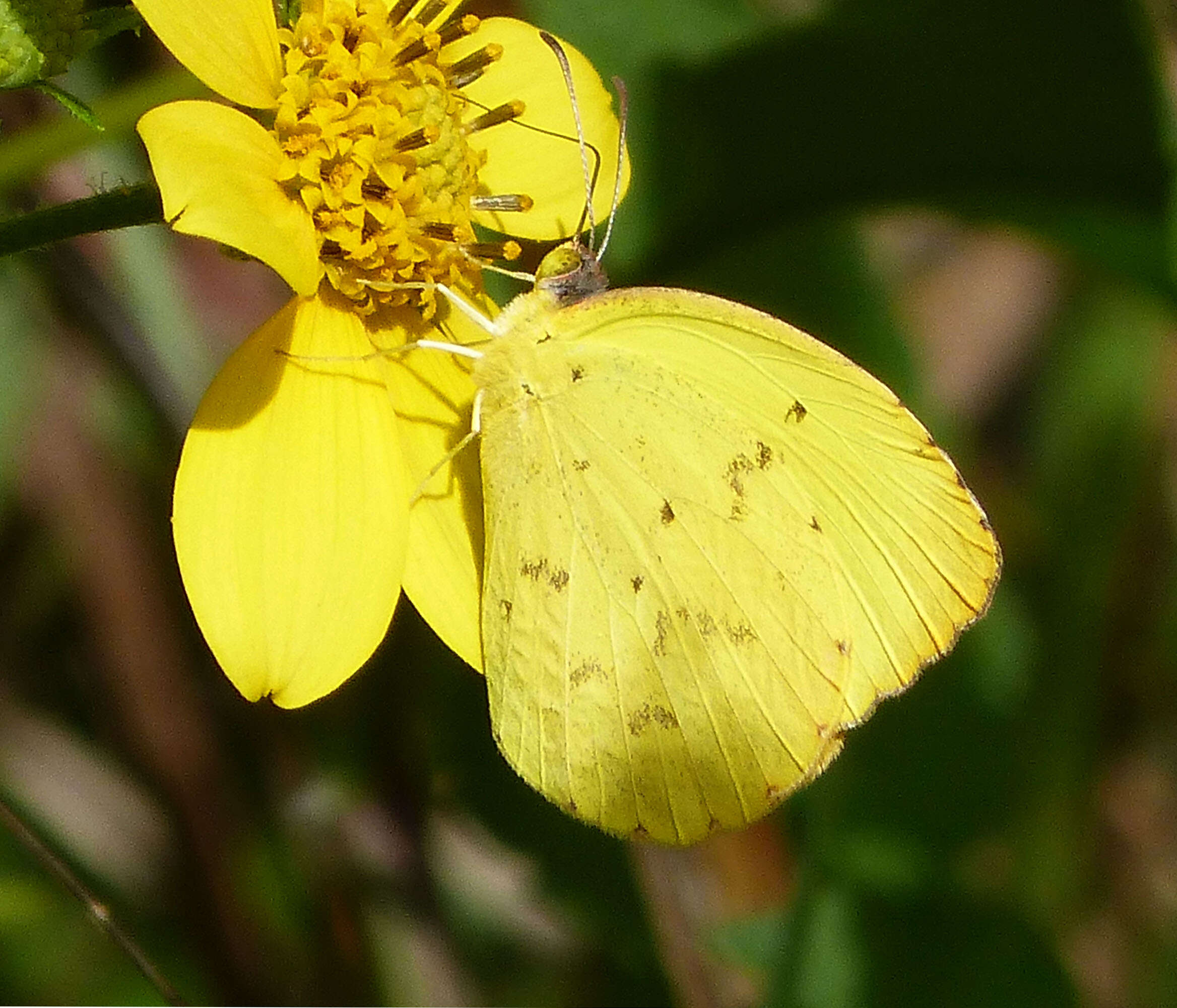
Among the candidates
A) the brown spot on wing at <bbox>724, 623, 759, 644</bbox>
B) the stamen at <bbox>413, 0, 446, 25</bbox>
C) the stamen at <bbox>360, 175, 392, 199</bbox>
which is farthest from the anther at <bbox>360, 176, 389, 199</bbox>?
the brown spot on wing at <bbox>724, 623, 759, 644</bbox>

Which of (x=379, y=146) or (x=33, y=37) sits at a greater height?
(x=33, y=37)

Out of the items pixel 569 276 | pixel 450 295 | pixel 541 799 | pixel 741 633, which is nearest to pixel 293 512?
pixel 450 295

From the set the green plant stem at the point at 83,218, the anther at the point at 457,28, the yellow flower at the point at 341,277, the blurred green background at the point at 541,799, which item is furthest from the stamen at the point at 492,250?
the blurred green background at the point at 541,799

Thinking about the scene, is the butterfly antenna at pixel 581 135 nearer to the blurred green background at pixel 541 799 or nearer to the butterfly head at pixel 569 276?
the butterfly head at pixel 569 276

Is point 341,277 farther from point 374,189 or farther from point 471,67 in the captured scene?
point 471,67

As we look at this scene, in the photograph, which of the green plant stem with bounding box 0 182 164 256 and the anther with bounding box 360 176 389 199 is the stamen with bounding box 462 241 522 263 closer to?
the anther with bounding box 360 176 389 199

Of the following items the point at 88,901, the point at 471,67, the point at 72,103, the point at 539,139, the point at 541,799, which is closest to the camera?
the point at 72,103
